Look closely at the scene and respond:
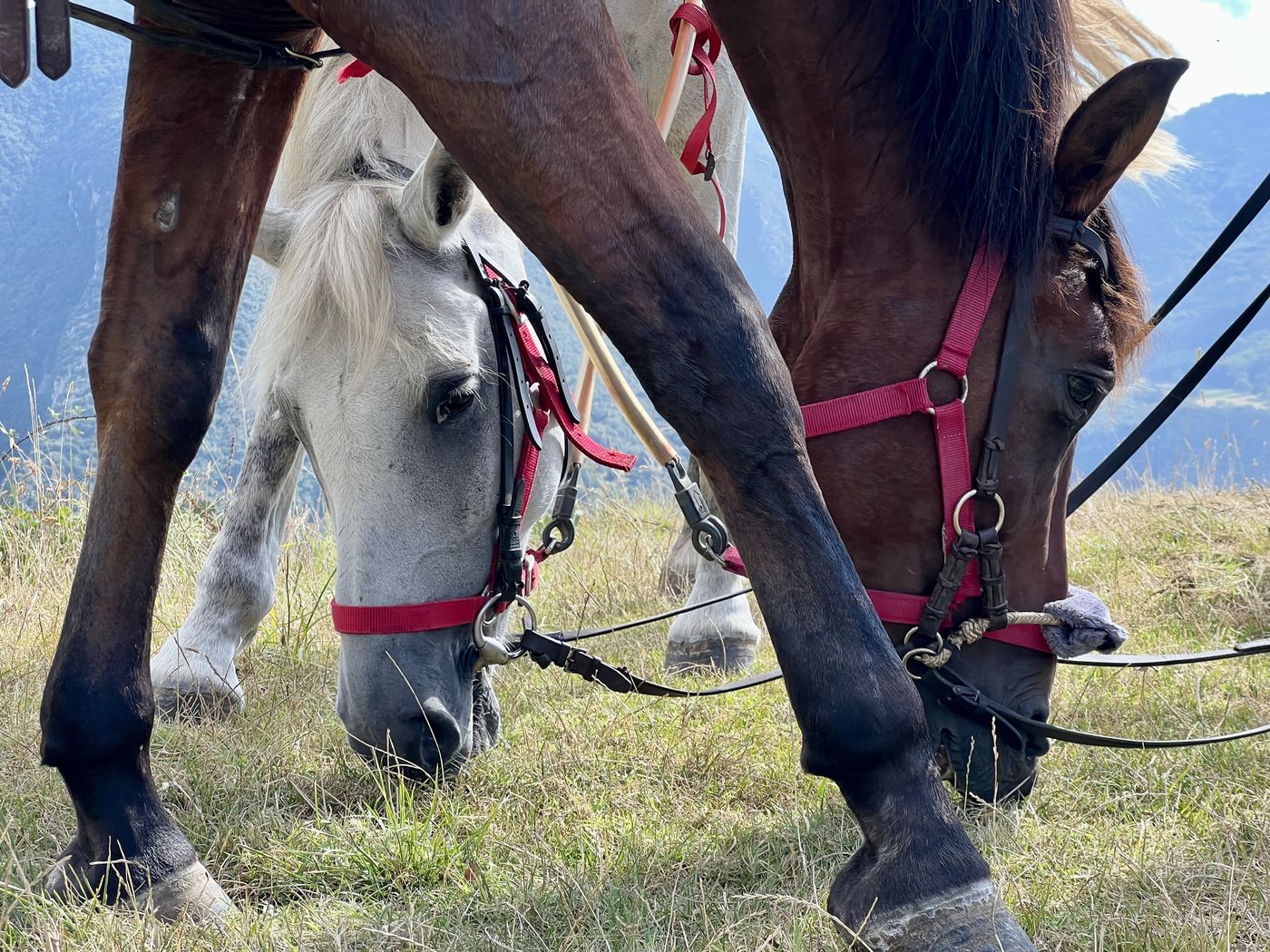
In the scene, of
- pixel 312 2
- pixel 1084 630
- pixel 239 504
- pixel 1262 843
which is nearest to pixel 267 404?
pixel 239 504

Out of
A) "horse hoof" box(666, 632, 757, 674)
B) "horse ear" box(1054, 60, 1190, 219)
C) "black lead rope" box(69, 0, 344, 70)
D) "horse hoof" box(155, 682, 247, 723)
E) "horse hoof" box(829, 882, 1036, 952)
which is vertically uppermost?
"black lead rope" box(69, 0, 344, 70)

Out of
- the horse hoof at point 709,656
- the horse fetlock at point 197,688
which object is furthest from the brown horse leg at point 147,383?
the horse hoof at point 709,656

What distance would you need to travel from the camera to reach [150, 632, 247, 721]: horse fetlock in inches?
122

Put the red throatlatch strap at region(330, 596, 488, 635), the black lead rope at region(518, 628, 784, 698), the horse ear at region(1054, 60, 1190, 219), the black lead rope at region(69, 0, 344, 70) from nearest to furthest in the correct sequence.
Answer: the black lead rope at region(69, 0, 344, 70), the horse ear at region(1054, 60, 1190, 219), the red throatlatch strap at region(330, 596, 488, 635), the black lead rope at region(518, 628, 784, 698)

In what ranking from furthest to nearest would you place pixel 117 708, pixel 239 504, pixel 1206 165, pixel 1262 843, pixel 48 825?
pixel 239 504 < pixel 1206 165 < pixel 48 825 < pixel 1262 843 < pixel 117 708

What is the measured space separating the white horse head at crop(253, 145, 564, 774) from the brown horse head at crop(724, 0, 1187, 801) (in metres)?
0.79

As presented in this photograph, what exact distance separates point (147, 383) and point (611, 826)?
123 cm

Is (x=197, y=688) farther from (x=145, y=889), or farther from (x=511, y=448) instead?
(x=145, y=889)

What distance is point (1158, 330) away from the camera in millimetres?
2572

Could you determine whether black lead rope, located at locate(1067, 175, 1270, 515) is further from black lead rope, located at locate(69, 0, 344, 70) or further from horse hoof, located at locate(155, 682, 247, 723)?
horse hoof, located at locate(155, 682, 247, 723)

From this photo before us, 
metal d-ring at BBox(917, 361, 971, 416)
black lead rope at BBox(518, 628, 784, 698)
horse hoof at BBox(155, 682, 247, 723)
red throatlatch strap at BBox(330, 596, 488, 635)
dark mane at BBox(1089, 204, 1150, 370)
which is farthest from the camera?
horse hoof at BBox(155, 682, 247, 723)

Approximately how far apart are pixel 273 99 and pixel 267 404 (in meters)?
1.20

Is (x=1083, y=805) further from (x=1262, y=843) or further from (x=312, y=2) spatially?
(x=312, y=2)

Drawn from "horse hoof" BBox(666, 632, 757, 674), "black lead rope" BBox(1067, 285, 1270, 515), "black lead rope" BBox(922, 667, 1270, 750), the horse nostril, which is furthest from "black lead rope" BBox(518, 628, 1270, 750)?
"horse hoof" BBox(666, 632, 757, 674)
